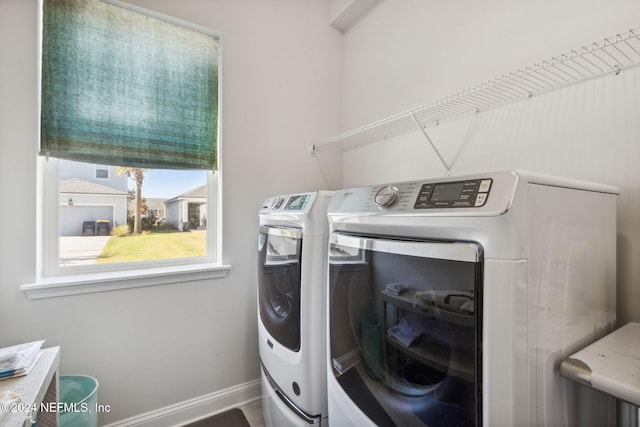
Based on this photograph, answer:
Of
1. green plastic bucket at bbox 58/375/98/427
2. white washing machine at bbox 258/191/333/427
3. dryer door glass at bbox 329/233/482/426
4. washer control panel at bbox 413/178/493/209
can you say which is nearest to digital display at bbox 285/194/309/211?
white washing machine at bbox 258/191/333/427

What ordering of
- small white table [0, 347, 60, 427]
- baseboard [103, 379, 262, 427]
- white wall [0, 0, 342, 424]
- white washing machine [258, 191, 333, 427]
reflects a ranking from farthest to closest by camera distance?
1. baseboard [103, 379, 262, 427]
2. white wall [0, 0, 342, 424]
3. white washing machine [258, 191, 333, 427]
4. small white table [0, 347, 60, 427]

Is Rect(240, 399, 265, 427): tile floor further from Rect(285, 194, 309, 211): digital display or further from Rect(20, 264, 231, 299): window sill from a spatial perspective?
Rect(285, 194, 309, 211): digital display

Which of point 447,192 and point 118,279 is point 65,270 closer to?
point 118,279

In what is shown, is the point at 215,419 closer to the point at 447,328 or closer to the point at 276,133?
the point at 447,328

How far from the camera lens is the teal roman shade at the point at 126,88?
1.47m

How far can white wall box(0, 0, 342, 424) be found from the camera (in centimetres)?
137

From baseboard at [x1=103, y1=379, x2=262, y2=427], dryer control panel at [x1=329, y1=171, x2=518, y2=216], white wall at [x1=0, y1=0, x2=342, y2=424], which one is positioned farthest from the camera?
baseboard at [x1=103, y1=379, x2=262, y2=427]

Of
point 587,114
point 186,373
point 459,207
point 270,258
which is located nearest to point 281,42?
point 270,258

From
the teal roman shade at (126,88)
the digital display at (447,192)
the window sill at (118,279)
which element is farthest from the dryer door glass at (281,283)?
the teal roman shade at (126,88)

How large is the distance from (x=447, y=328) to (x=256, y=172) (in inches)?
64.9

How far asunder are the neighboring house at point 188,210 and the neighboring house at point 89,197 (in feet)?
0.82

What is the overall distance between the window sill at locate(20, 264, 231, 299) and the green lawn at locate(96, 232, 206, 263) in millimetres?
88

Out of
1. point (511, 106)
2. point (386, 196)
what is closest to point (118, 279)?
point (386, 196)

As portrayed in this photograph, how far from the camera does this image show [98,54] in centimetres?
157
